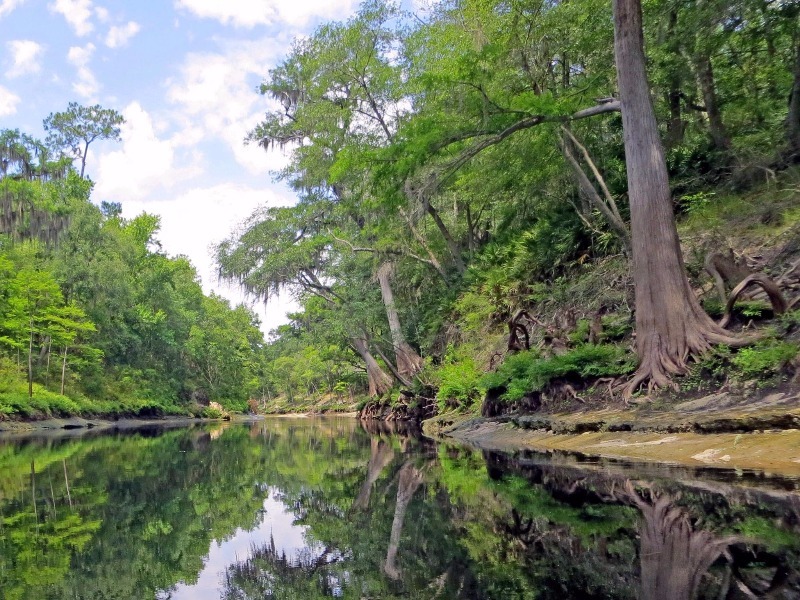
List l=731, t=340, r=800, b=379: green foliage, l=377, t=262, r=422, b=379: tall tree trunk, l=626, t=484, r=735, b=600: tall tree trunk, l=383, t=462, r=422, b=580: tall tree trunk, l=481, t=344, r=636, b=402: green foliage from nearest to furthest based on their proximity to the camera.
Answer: l=626, t=484, r=735, b=600: tall tree trunk
l=383, t=462, r=422, b=580: tall tree trunk
l=731, t=340, r=800, b=379: green foliage
l=481, t=344, r=636, b=402: green foliage
l=377, t=262, r=422, b=379: tall tree trunk

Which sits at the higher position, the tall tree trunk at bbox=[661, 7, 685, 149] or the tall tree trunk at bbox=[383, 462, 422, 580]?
the tall tree trunk at bbox=[661, 7, 685, 149]

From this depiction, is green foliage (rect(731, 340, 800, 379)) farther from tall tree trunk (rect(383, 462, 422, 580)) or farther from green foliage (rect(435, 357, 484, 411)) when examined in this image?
green foliage (rect(435, 357, 484, 411))

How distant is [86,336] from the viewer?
105ft

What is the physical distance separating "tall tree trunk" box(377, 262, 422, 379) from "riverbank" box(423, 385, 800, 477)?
43.4 ft

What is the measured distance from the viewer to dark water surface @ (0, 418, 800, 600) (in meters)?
2.95

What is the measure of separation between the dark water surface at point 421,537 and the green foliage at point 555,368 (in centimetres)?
314

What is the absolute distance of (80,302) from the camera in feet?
105

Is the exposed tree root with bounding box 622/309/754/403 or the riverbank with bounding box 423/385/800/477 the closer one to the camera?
the riverbank with bounding box 423/385/800/477

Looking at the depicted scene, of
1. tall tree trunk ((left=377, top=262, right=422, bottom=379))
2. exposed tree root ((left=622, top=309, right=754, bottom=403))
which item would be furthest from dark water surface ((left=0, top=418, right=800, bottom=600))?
tall tree trunk ((left=377, top=262, right=422, bottom=379))

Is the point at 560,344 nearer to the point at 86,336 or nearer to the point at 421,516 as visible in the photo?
the point at 421,516

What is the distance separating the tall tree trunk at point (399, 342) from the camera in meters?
24.0

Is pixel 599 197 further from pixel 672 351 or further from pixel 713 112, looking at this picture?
pixel 672 351

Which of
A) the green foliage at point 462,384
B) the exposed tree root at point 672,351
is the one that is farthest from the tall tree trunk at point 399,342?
the exposed tree root at point 672,351

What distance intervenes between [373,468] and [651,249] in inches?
199
